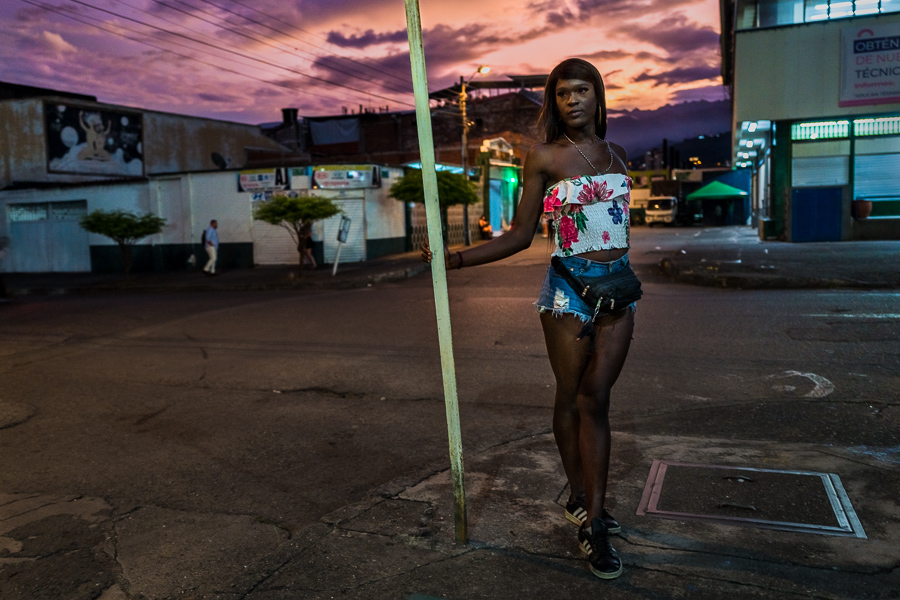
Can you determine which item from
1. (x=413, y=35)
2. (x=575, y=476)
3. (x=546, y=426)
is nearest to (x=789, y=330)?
(x=546, y=426)

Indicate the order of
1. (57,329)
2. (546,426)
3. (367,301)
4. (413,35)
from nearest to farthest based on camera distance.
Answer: (413,35), (546,426), (57,329), (367,301)

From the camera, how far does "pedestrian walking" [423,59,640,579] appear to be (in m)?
3.08

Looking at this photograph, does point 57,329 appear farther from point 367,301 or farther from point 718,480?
point 718,480

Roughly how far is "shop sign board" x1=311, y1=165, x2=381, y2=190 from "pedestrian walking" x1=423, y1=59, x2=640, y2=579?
22569 mm

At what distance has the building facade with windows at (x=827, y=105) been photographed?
818 inches

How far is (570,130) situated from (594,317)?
0.80m

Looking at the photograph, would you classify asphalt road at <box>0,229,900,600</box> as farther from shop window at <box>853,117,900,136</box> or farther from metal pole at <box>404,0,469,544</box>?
shop window at <box>853,117,900,136</box>

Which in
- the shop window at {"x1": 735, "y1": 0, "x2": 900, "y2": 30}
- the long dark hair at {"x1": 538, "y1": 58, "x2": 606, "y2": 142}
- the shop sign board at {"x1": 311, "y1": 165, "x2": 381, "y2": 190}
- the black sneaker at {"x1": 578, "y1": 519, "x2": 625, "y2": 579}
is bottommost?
the black sneaker at {"x1": 578, "y1": 519, "x2": 625, "y2": 579}

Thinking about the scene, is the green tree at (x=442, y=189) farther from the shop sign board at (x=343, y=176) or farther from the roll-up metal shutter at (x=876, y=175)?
the roll-up metal shutter at (x=876, y=175)

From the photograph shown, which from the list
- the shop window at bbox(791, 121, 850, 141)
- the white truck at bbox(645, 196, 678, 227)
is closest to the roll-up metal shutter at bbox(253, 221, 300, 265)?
the shop window at bbox(791, 121, 850, 141)

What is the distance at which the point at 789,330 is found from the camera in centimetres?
829

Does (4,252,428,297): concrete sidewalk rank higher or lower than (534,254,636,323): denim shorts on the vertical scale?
lower

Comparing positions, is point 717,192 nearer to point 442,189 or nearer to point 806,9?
point 806,9

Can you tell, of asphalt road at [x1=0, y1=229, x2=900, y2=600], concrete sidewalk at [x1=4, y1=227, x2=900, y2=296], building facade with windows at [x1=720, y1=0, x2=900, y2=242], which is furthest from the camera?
building facade with windows at [x1=720, y1=0, x2=900, y2=242]
